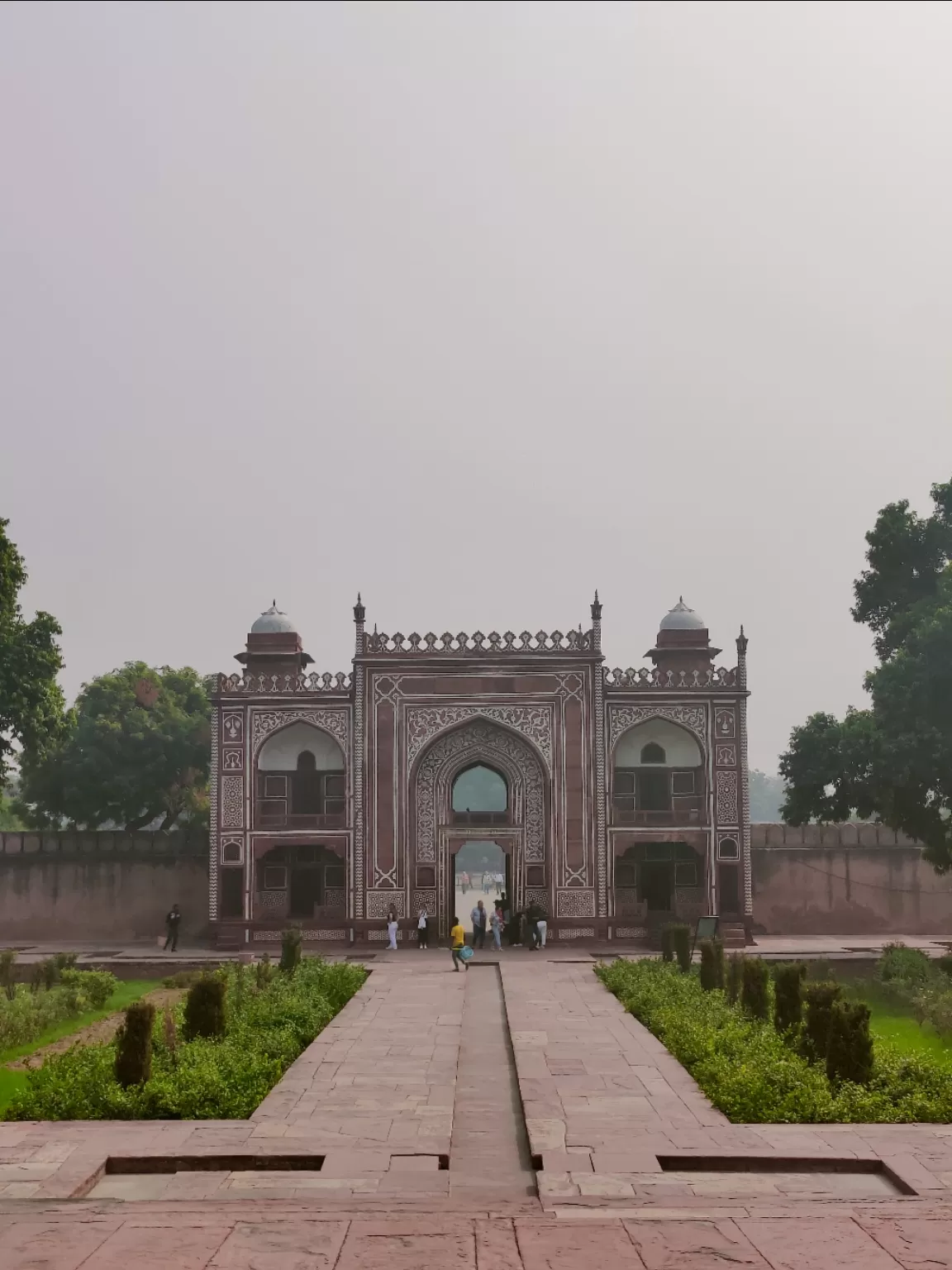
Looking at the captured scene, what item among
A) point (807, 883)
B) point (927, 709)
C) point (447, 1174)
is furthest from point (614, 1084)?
point (807, 883)

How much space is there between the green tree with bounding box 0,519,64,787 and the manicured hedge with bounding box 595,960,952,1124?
15.3 meters

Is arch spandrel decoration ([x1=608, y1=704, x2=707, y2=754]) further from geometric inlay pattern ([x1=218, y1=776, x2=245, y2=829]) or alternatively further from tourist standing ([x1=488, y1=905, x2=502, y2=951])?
geometric inlay pattern ([x1=218, y1=776, x2=245, y2=829])

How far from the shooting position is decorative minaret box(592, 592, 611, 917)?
89.1ft

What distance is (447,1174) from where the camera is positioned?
8.21m

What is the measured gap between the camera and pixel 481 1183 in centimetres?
805

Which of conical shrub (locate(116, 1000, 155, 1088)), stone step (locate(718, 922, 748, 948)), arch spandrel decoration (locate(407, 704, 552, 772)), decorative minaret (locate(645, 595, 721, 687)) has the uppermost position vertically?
decorative minaret (locate(645, 595, 721, 687))

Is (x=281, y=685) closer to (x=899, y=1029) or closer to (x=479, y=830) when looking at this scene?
(x=479, y=830)

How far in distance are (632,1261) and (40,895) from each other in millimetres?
26018

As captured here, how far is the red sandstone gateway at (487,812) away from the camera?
27.4 metres

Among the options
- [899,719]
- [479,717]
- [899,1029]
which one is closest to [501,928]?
[479,717]

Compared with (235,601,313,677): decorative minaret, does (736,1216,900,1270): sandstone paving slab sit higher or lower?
lower

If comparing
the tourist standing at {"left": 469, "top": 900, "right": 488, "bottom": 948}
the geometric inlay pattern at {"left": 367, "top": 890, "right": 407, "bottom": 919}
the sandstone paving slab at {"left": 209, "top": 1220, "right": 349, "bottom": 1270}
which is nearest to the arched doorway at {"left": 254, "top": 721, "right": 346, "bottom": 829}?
the geometric inlay pattern at {"left": 367, "top": 890, "right": 407, "bottom": 919}

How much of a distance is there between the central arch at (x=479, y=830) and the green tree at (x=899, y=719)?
527 cm

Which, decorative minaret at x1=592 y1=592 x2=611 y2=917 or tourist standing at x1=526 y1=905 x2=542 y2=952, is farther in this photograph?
decorative minaret at x1=592 y1=592 x2=611 y2=917
